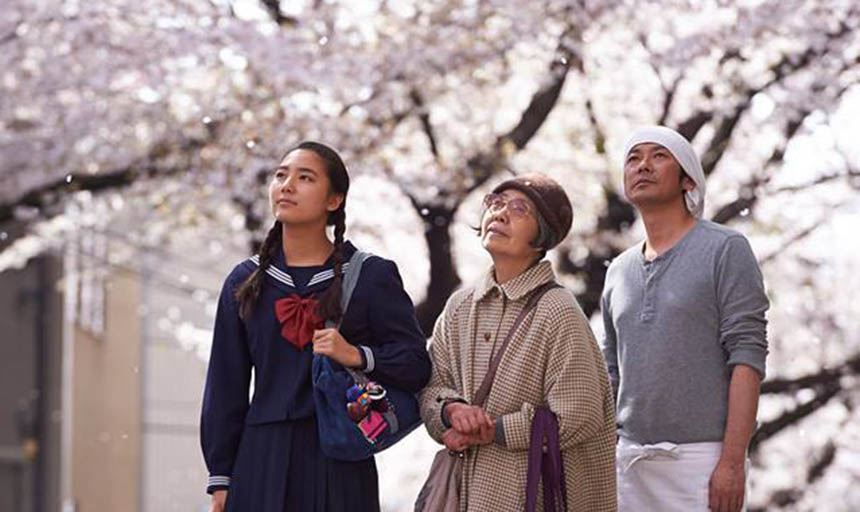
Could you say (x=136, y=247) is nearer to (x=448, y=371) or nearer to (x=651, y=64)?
(x=651, y=64)

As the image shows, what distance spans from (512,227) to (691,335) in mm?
475

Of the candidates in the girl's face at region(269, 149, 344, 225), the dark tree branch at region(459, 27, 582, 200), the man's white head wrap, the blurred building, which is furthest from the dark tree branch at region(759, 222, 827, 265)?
the blurred building

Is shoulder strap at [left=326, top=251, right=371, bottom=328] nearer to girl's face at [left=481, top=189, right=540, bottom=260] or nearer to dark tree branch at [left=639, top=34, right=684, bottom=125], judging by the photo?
girl's face at [left=481, top=189, right=540, bottom=260]

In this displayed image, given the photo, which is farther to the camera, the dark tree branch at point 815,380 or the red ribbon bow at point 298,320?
the dark tree branch at point 815,380

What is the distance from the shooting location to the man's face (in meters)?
3.51

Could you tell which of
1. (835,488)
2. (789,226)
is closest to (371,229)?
(789,226)

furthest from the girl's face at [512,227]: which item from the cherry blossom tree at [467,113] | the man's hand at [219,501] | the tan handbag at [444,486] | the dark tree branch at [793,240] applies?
the dark tree branch at [793,240]

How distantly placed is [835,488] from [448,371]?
655 cm

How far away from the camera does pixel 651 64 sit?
7668mm

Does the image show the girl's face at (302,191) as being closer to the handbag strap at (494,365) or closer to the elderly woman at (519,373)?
A: the elderly woman at (519,373)

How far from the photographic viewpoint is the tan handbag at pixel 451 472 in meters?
3.25

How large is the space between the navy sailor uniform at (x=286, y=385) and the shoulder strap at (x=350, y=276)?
0.01 m

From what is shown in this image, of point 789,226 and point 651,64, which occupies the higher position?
point 651,64

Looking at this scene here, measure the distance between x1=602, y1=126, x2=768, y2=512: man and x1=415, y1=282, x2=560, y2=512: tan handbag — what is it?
0.33 m
